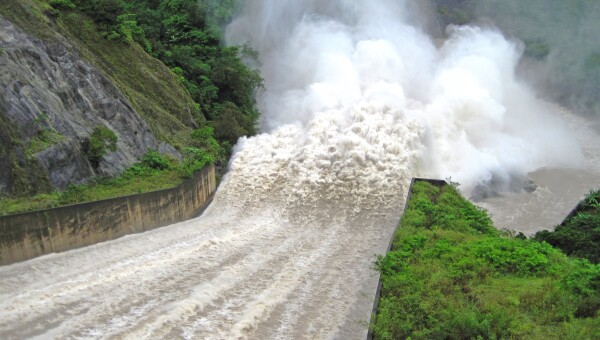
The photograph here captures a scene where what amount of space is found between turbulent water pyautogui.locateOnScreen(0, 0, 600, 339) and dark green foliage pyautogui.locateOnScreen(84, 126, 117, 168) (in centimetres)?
350

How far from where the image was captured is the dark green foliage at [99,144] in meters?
19.5

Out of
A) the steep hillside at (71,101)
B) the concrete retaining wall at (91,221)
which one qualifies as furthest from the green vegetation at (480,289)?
the steep hillside at (71,101)

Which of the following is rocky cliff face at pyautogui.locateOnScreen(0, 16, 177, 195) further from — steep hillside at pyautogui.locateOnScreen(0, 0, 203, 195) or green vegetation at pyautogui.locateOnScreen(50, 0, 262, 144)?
green vegetation at pyautogui.locateOnScreen(50, 0, 262, 144)

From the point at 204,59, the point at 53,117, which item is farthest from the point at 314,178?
the point at 204,59

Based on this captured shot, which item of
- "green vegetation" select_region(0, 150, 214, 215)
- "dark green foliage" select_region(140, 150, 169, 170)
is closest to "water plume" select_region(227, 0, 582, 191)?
"green vegetation" select_region(0, 150, 214, 215)

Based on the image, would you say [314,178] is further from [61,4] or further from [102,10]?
[61,4]

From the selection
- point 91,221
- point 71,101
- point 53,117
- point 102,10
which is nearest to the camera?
point 91,221

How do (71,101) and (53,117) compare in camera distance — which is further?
(71,101)

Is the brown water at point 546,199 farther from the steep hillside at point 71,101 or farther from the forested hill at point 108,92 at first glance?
the steep hillside at point 71,101

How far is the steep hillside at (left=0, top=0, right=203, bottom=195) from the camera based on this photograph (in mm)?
17312

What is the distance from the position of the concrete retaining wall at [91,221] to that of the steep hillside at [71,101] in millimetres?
1648

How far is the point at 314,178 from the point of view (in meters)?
23.6

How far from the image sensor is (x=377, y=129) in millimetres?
26109

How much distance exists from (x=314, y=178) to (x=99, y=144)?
836 centimetres
